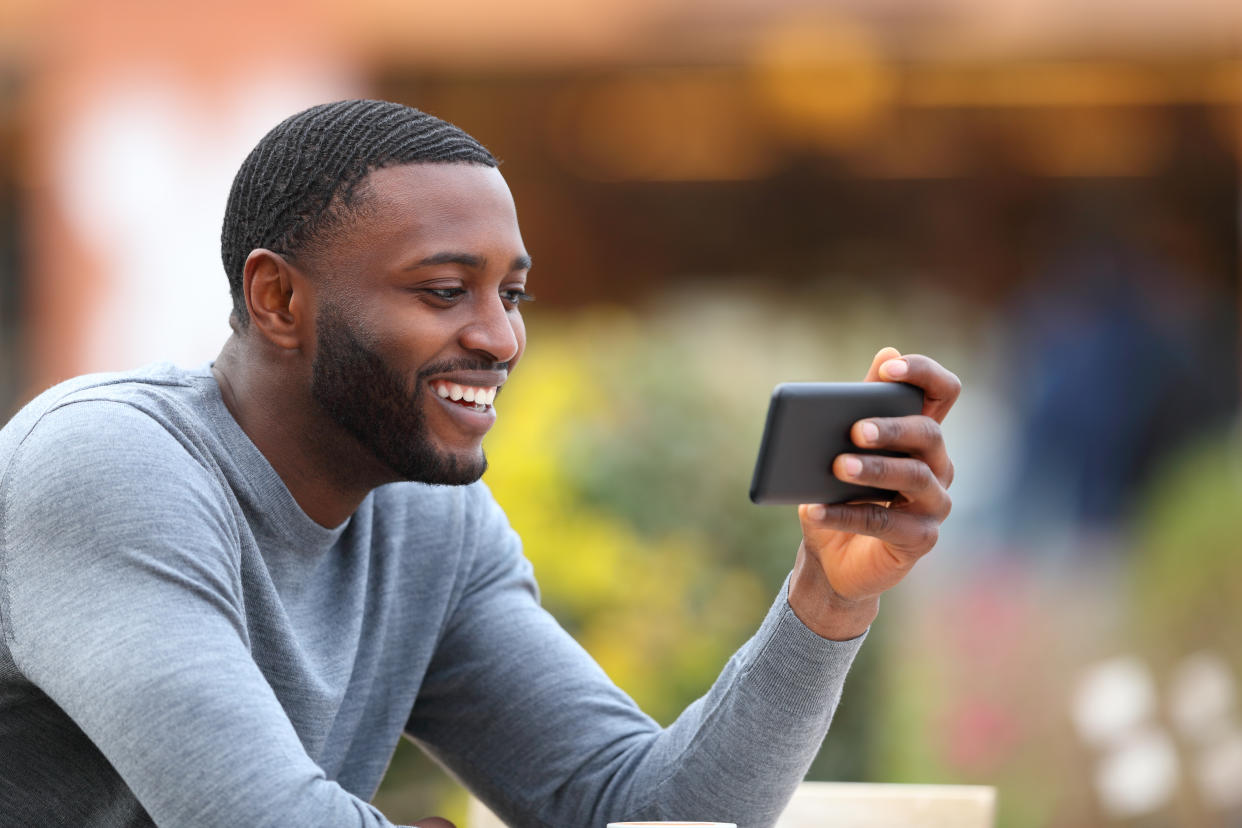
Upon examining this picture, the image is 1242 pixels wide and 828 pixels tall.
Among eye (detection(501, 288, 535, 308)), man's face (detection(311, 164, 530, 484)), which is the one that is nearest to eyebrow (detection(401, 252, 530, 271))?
man's face (detection(311, 164, 530, 484))

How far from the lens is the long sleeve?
217 centimetres

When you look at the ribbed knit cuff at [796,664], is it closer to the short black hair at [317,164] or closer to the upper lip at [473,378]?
the upper lip at [473,378]

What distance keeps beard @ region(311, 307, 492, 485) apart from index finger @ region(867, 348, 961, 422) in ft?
1.84

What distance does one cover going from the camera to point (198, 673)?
5.59ft

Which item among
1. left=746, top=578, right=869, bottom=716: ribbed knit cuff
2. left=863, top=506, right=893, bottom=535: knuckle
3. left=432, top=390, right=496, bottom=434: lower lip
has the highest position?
left=863, top=506, right=893, bottom=535: knuckle

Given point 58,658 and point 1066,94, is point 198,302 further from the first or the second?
point 58,658

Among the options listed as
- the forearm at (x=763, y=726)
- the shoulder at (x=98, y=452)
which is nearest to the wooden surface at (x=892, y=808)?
the forearm at (x=763, y=726)

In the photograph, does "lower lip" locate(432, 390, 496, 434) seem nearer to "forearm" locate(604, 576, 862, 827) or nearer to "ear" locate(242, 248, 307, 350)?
"ear" locate(242, 248, 307, 350)

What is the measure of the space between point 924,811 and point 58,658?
1.32m

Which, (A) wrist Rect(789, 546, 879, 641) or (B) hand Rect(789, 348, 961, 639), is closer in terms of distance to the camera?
(B) hand Rect(789, 348, 961, 639)

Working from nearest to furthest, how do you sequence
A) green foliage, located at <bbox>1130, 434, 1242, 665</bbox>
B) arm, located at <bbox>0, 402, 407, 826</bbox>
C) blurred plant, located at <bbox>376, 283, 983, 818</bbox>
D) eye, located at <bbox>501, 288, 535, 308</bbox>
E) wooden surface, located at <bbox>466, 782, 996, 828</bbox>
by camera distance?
1. arm, located at <bbox>0, 402, 407, 826</bbox>
2. eye, located at <bbox>501, 288, 535, 308</bbox>
3. wooden surface, located at <bbox>466, 782, 996, 828</bbox>
4. blurred plant, located at <bbox>376, 283, 983, 818</bbox>
5. green foliage, located at <bbox>1130, 434, 1242, 665</bbox>

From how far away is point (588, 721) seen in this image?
7.91ft

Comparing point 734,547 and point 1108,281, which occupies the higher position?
point 1108,281

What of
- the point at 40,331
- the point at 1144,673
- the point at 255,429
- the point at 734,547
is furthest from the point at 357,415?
the point at 40,331
